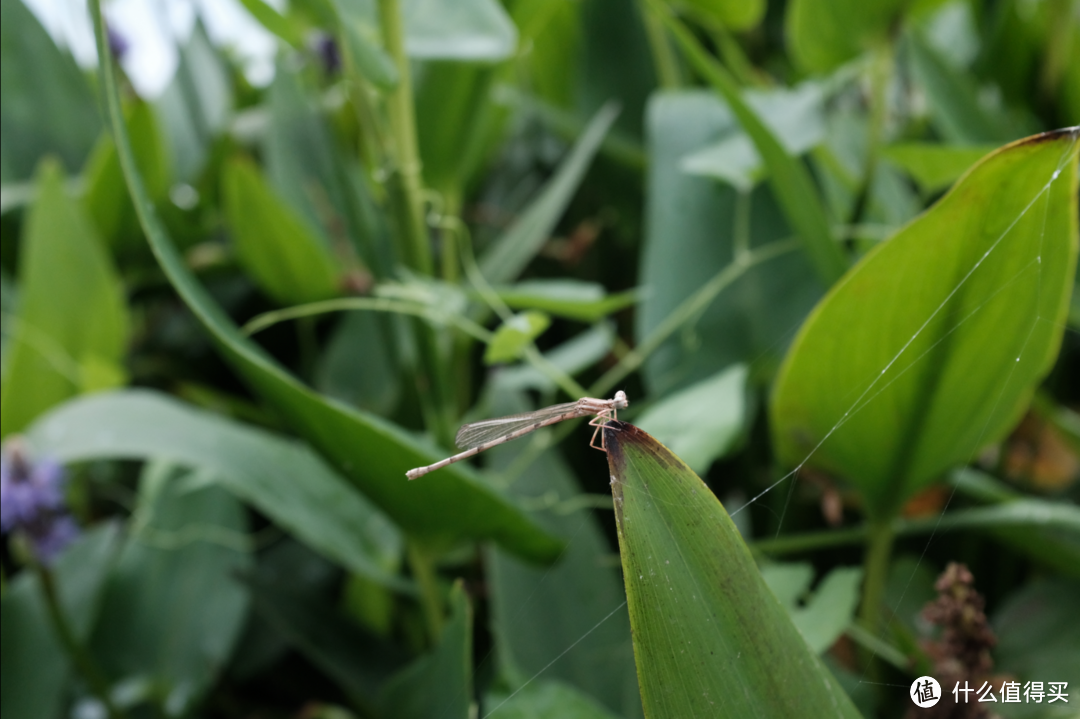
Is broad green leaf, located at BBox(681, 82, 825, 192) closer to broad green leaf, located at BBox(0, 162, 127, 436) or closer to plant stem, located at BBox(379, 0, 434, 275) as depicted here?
plant stem, located at BBox(379, 0, 434, 275)

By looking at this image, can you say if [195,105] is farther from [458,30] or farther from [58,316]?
[458,30]

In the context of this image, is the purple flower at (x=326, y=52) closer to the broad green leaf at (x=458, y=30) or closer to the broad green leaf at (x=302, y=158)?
the broad green leaf at (x=302, y=158)

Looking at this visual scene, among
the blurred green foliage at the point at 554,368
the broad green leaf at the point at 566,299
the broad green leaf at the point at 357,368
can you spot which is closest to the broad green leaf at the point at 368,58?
the blurred green foliage at the point at 554,368

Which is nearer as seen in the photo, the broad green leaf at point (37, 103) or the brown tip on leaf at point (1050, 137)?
the brown tip on leaf at point (1050, 137)

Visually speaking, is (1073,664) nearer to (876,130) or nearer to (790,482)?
(790,482)

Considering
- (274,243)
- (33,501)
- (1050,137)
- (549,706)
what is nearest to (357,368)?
(274,243)

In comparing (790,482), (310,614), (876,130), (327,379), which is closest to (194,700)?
(310,614)
